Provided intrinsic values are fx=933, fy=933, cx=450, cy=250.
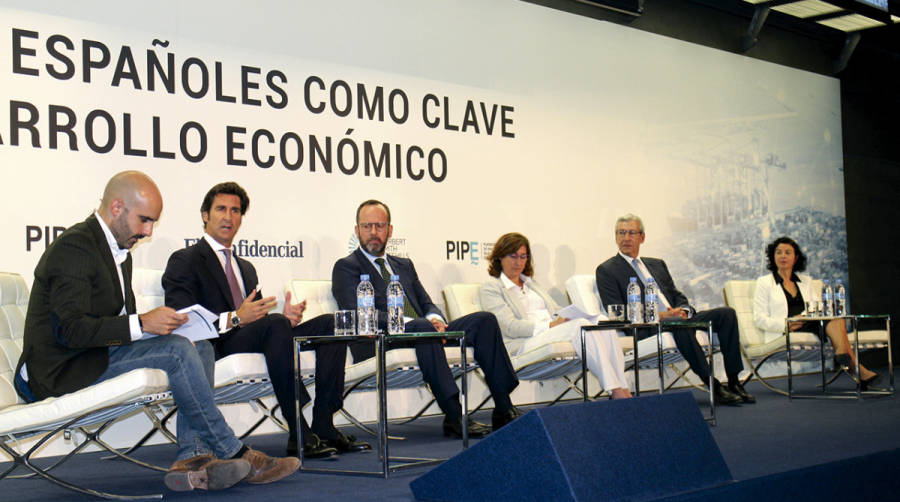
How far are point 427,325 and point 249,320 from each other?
1.06 m

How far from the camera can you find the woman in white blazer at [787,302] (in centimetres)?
688

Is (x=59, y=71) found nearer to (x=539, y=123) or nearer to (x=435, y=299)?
(x=435, y=299)

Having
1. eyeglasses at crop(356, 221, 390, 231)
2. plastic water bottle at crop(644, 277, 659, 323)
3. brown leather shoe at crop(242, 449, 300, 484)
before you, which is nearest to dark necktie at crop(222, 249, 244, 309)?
eyeglasses at crop(356, 221, 390, 231)

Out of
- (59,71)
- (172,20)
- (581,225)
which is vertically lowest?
(581,225)

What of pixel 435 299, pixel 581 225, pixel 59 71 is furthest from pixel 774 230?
pixel 59 71

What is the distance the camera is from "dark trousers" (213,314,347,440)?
13.6 ft

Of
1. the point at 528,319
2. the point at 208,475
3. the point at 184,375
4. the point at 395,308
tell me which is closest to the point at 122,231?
the point at 184,375

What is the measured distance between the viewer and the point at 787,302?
7133 millimetres

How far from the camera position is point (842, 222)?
9719 millimetres

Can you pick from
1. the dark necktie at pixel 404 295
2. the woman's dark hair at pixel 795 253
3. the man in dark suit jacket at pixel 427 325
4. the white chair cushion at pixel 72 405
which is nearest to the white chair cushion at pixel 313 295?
the man in dark suit jacket at pixel 427 325

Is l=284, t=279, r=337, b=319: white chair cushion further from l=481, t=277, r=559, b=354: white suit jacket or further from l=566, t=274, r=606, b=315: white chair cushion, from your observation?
l=566, t=274, r=606, b=315: white chair cushion

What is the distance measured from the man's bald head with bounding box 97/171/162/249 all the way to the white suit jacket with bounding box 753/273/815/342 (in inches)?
200

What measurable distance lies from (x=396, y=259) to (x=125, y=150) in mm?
1618

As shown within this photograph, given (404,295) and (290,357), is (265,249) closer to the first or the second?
(404,295)
